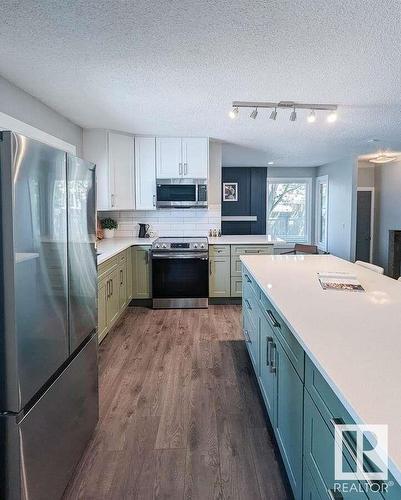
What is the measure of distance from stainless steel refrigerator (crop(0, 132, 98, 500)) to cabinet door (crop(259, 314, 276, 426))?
3.36 ft

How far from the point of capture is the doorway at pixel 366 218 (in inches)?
301

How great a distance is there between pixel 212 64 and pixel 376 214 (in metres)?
6.53

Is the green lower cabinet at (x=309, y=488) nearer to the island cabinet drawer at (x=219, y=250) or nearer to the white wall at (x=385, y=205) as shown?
the island cabinet drawer at (x=219, y=250)

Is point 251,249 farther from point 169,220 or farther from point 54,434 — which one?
point 54,434

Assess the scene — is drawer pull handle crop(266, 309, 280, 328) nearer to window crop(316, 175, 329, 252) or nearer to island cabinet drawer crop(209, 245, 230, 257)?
island cabinet drawer crop(209, 245, 230, 257)

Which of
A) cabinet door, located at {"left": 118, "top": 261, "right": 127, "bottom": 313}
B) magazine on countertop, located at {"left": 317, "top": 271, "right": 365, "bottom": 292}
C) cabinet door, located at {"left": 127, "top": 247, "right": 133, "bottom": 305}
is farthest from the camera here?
cabinet door, located at {"left": 127, "top": 247, "right": 133, "bottom": 305}

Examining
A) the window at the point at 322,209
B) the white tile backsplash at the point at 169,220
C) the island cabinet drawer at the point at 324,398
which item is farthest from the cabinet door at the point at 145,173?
the window at the point at 322,209

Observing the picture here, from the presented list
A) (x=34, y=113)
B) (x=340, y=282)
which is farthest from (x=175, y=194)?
(x=340, y=282)

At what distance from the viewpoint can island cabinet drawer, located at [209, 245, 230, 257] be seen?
4547 mm

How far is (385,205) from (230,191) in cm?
337

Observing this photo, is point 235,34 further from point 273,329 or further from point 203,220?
point 203,220

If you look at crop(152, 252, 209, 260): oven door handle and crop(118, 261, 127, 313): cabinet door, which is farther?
crop(152, 252, 209, 260): oven door handle

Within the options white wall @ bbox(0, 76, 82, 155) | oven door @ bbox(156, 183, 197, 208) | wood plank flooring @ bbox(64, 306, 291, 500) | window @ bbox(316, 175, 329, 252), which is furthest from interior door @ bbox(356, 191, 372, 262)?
white wall @ bbox(0, 76, 82, 155)

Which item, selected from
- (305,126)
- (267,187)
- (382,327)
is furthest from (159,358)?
(267,187)
